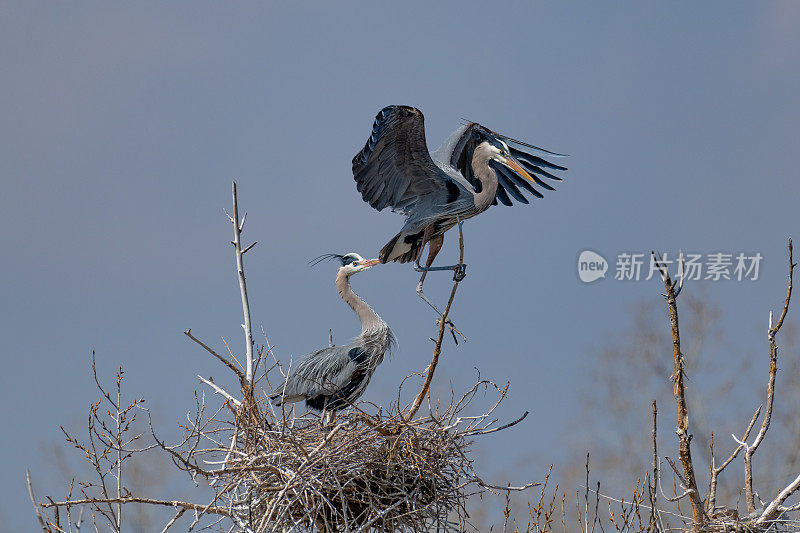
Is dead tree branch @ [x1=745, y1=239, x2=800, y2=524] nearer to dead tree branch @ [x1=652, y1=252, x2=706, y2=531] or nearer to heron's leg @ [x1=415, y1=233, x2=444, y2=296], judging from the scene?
dead tree branch @ [x1=652, y1=252, x2=706, y2=531]

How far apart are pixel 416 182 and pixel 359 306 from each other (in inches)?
48.7

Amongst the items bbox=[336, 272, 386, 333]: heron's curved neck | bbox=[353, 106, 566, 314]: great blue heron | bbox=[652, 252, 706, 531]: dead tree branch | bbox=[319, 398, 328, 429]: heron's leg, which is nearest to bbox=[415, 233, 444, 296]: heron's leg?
bbox=[353, 106, 566, 314]: great blue heron

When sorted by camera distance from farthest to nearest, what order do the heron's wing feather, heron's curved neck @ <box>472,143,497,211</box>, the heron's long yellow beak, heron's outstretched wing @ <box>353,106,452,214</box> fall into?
the heron's long yellow beak
heron's curved neck @ <box>472,143,497,211</box>
heron's outstretched wing @ <box>353,106,452,214</box>
the heron's wing feather

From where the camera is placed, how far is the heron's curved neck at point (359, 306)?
790cm

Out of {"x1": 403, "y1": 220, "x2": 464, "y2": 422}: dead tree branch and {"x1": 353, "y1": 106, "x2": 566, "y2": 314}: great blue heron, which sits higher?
{"x1": 353, "y1": 106, "x2": 566, "y2": 314}: great blue heron

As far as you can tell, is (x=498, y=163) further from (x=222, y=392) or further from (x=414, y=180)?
(x=222, y=392)

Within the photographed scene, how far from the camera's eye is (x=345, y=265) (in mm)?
8188

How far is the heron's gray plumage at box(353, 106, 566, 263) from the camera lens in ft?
25.9

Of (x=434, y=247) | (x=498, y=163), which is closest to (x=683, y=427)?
(x=434, y=247)

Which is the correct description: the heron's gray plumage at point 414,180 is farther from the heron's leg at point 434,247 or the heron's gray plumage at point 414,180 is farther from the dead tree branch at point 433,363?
the dead tree branch at point 433,363

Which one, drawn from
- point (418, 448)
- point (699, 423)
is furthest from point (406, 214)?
point (699, 423)

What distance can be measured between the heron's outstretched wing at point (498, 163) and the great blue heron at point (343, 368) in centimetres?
184

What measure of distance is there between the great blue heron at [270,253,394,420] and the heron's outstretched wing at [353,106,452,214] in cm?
97

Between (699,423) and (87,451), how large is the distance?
1264 cm
